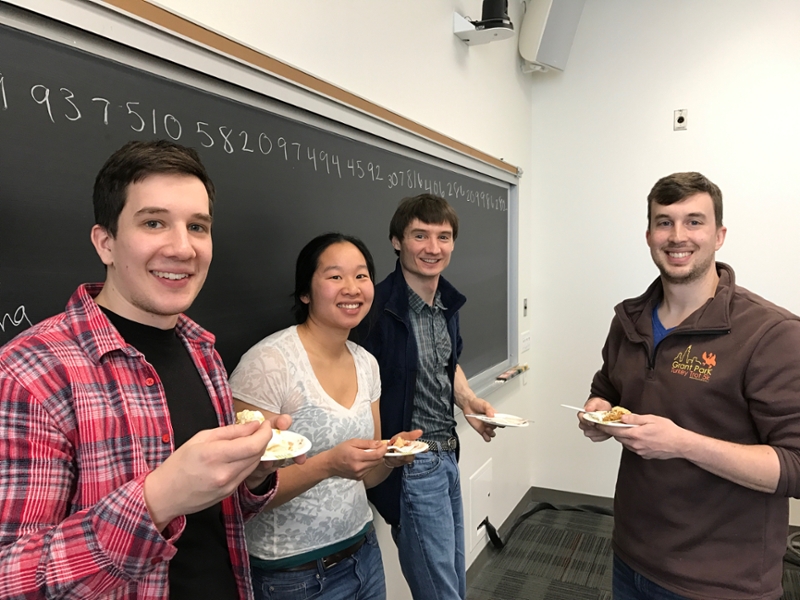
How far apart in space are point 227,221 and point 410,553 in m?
1.22

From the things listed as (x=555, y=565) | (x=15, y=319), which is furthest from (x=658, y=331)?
(x=555, y=565)

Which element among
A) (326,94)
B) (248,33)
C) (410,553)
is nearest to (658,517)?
(410,553)

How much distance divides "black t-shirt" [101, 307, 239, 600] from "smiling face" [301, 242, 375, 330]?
463 mm

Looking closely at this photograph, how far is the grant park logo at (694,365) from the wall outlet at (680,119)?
237cm

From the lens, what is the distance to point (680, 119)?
10.9ft

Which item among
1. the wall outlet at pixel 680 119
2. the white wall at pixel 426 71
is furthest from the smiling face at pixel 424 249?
the wall outlet at pixel 680 119

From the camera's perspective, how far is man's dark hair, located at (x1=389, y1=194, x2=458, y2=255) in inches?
71.6

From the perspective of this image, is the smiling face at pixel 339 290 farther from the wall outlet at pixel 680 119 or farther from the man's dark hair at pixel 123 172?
the wall outlet at pixel 680 119

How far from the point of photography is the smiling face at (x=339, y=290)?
140cm

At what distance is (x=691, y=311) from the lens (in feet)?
5.23

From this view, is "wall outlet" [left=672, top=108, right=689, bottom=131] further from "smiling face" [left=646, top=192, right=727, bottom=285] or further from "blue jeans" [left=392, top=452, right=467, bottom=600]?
"blue jeans" [left=392, top=452, right=467, bottom=600]

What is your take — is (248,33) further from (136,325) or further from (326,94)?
(136,325)

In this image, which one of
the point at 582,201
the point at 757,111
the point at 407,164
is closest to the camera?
the point at 407,164

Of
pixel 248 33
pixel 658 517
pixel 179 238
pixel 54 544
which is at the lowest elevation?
pixel 658 517
